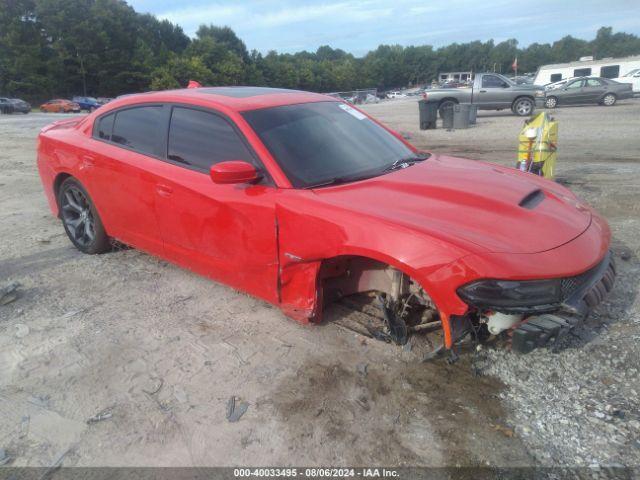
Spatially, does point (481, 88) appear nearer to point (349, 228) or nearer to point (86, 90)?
point (349, 228)

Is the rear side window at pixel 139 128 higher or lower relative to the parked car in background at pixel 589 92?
higher

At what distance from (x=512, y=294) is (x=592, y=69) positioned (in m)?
35.7

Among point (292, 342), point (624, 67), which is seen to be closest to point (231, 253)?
point (292, 342)

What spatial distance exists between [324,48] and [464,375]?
162663 mm

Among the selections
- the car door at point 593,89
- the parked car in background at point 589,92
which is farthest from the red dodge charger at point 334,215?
the car door at point 593,89

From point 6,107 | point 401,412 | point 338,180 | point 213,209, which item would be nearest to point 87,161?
point 213,209

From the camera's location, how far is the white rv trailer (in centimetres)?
2950

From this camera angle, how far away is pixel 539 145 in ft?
19.4

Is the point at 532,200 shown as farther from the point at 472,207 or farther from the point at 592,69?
the point at 592,69

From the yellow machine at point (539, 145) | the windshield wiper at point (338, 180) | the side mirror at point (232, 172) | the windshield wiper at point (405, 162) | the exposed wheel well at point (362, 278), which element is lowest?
the exposed wheel well at point (362, 278)

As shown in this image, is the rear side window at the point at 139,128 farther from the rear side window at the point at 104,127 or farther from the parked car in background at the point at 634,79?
the parked car in background at the point at 634,79

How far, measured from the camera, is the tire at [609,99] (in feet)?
72.5

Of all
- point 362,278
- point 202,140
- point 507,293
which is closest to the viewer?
point 507,293

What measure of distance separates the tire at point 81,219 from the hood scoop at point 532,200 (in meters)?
3.65
